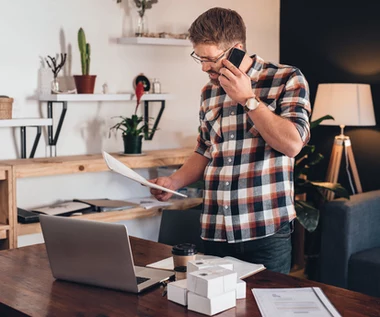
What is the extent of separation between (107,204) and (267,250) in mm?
1515

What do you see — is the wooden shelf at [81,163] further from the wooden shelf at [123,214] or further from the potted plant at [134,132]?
the wooden shelf at [123,214]

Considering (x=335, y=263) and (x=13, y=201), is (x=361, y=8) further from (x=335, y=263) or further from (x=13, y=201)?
(x=13, y=201)

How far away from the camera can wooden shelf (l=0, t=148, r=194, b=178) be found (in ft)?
10.9

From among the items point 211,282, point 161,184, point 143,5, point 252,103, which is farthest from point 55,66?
point 211,282

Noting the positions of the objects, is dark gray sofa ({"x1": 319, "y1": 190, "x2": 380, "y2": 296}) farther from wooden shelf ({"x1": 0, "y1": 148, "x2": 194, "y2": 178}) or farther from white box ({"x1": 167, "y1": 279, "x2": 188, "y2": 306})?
white box ({"x1": 167, "y1": 279, "x2": 188, "y2": 306})

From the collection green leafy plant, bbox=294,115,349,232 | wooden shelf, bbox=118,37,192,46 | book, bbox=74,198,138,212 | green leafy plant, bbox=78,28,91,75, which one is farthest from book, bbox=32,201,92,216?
green leafy plant, bbox=294,115,349,232

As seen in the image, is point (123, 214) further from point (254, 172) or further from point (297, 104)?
point (297, 104)

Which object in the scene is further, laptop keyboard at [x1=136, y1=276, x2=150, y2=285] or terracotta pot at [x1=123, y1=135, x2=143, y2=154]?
terracotta pot at [x1=123, y1=135, x2=143, y2=154]

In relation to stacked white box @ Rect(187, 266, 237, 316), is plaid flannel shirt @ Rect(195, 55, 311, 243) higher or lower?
higher

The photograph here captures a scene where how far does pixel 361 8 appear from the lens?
4.50 m

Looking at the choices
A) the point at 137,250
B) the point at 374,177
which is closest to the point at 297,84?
the point at 137,250

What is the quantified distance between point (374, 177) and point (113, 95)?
1918 millimetres

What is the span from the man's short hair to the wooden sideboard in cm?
136

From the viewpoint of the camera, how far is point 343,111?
4230 millimetres
